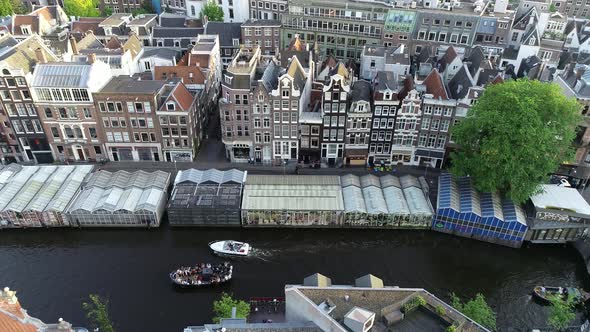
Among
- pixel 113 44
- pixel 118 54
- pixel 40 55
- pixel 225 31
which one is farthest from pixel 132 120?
pixel 225 31

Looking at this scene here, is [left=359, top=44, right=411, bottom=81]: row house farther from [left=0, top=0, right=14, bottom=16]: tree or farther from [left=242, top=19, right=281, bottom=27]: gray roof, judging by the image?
[left=0, top=0, right=14, bottom=16]: tree

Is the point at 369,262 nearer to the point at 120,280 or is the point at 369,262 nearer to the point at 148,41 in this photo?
the point at 120,280

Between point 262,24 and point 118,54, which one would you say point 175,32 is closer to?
point 262,24

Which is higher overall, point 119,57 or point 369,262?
point 119,57

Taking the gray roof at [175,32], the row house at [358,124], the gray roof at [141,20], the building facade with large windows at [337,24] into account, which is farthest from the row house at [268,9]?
the row house at [358,124]

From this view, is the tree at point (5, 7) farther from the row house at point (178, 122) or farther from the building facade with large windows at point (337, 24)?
the building facade with large windows at point (337, 24)

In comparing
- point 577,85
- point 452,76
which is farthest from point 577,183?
point 452,76

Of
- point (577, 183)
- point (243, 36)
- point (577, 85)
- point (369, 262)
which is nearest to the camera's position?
point (369, 262)
